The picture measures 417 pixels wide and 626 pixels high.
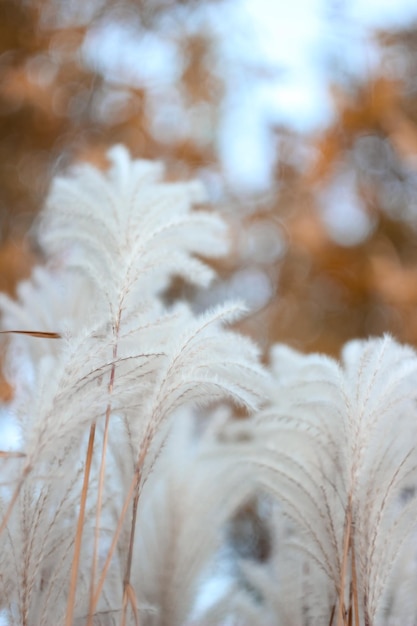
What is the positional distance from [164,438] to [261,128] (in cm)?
235

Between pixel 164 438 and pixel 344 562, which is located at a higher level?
pixel 164 438

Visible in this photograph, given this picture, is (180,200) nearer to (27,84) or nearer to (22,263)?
(22,263)

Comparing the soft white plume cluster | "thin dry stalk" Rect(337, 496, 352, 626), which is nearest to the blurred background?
the soft white plume cluster

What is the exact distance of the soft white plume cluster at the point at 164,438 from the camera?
0.77 meters

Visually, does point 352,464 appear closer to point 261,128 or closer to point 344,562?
point 344,562

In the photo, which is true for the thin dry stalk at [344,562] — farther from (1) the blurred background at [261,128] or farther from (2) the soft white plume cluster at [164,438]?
(1) the blurred background at [261,128]

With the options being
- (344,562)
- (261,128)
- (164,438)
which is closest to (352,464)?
(344,562)

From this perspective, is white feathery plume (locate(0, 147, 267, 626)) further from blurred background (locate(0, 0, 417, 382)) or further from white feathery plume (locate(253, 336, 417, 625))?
blurred background (locate(0, 0, 417, 382))

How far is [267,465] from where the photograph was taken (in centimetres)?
92

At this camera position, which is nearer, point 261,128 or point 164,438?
point 164,438

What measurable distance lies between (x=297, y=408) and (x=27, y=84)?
77.8 inches

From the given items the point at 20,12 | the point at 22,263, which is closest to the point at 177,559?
the point at 22,263

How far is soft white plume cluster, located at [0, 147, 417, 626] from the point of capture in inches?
30.3

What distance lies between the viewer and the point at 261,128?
3.04 meters
